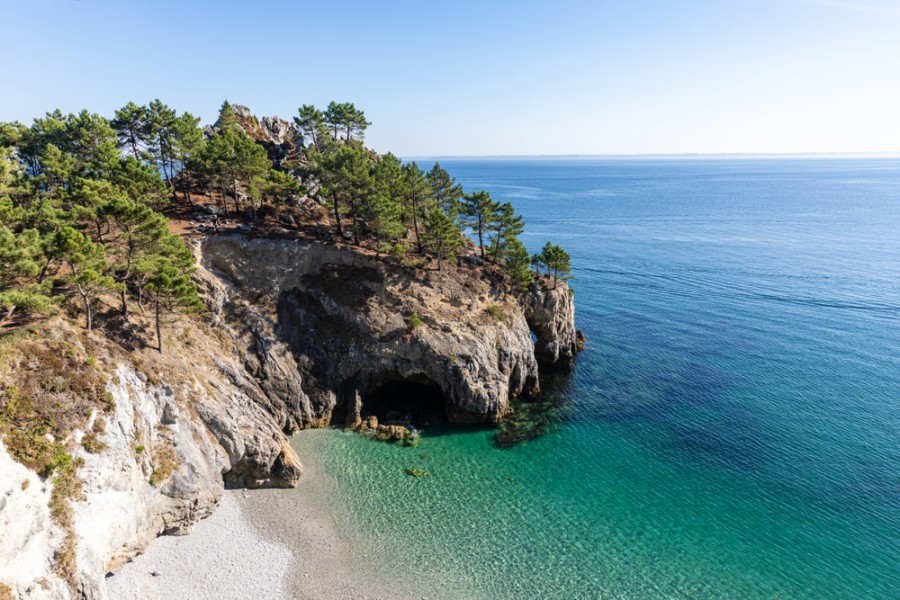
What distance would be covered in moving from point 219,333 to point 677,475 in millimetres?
48877

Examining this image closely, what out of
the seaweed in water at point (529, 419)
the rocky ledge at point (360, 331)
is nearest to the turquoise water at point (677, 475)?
the seaweed in water at point (529, 419)

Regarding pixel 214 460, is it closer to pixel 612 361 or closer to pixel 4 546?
pixel 4 546

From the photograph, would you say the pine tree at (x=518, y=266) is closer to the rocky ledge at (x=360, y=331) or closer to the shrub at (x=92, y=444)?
the rocky ledge at (x=360, y=331)

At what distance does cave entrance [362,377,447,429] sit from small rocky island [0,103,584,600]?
1.00 ft

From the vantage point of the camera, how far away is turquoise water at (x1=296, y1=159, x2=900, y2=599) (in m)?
33.5

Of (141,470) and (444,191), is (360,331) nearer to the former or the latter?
(141,470)

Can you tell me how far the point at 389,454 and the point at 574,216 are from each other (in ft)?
469

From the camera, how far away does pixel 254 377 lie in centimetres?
4862

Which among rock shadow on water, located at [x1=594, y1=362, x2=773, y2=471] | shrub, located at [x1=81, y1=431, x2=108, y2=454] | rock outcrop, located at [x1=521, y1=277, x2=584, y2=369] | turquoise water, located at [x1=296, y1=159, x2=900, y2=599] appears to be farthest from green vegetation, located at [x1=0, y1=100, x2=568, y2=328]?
turquoise water, located at [x1=296, y1=159, x2=900, y2=599]

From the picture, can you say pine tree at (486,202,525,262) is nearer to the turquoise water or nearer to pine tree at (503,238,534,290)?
pine tree at (503,238,534,290)

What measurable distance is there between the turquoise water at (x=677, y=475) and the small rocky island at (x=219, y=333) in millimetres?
7355

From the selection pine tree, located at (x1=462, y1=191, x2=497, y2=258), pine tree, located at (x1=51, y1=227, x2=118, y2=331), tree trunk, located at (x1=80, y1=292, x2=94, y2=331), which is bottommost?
tree trunk, located at (x1=80, y1=292, x2=94, y2=331)

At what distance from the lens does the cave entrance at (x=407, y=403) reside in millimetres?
51875

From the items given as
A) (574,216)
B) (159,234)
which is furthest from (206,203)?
(574,216)
